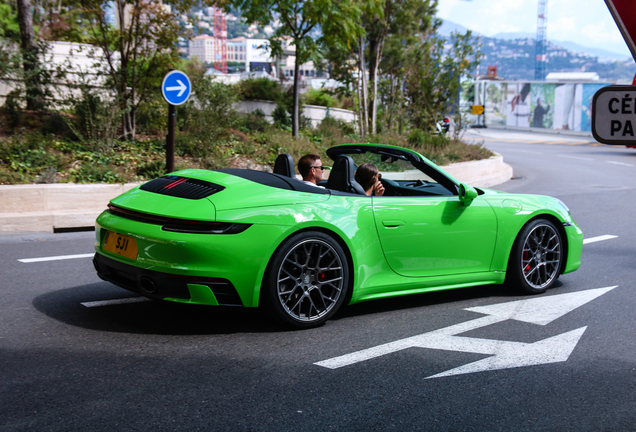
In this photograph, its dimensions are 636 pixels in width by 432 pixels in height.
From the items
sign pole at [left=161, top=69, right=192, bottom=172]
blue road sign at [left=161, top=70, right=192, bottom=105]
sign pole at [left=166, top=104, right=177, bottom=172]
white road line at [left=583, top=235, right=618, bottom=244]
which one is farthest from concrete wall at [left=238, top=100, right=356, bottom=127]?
white road line at [left=583, top=235, right=618, bottom=244]

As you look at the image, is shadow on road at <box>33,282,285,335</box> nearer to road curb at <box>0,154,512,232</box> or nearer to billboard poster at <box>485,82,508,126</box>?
road curb at <box>0,154,512,232</box>

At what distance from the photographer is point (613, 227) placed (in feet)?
33.0

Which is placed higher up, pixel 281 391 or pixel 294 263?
pixel 294 263

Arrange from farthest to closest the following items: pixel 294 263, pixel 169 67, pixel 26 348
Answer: pixel 169 67, pixel 294 263, pixel 26 348

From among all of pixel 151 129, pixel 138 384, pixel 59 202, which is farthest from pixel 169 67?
pixel 138 384

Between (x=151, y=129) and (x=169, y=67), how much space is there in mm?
1470

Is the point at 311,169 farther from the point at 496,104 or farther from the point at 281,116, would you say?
the point at 496,104

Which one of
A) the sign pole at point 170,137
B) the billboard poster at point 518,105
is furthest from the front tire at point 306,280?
the billboard poster at point 518,105

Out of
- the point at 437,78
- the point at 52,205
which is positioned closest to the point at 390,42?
the point at 437,78

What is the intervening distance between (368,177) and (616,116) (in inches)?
111

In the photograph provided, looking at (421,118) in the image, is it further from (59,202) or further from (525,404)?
(525,404)

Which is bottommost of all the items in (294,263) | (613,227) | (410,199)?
(613,227)

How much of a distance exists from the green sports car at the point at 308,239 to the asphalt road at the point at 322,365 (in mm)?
292

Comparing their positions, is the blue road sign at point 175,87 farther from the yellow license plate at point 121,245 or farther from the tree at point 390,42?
the tree at point 390,42
